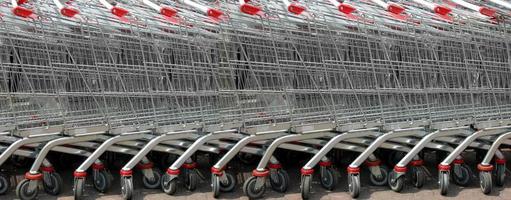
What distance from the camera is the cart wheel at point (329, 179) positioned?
612 centimetres

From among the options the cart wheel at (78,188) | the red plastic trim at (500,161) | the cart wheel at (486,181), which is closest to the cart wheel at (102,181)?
the cart wheel at (78,188)

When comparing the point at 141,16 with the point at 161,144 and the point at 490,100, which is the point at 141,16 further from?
the point at 490,100

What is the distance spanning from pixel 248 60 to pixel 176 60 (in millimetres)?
717

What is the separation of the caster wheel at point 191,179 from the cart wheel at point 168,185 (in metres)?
0.16

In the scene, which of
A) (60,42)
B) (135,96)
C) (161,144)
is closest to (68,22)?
(60,42)

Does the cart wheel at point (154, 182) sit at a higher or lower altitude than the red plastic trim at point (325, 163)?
lower

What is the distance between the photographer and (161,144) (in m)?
6.26

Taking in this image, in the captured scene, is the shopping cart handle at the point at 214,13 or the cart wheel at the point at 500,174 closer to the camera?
the shopping cart handle at the point at 214,13

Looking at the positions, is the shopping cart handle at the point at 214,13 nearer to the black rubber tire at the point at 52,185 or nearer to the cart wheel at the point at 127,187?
the cart wheel at the point at 127,187

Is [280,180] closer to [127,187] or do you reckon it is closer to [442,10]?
A: [127,187]

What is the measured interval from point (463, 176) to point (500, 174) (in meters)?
0.32

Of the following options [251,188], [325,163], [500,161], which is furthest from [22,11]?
[500,161]

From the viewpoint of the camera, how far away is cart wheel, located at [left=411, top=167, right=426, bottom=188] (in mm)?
6142

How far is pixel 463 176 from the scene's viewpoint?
623cm
